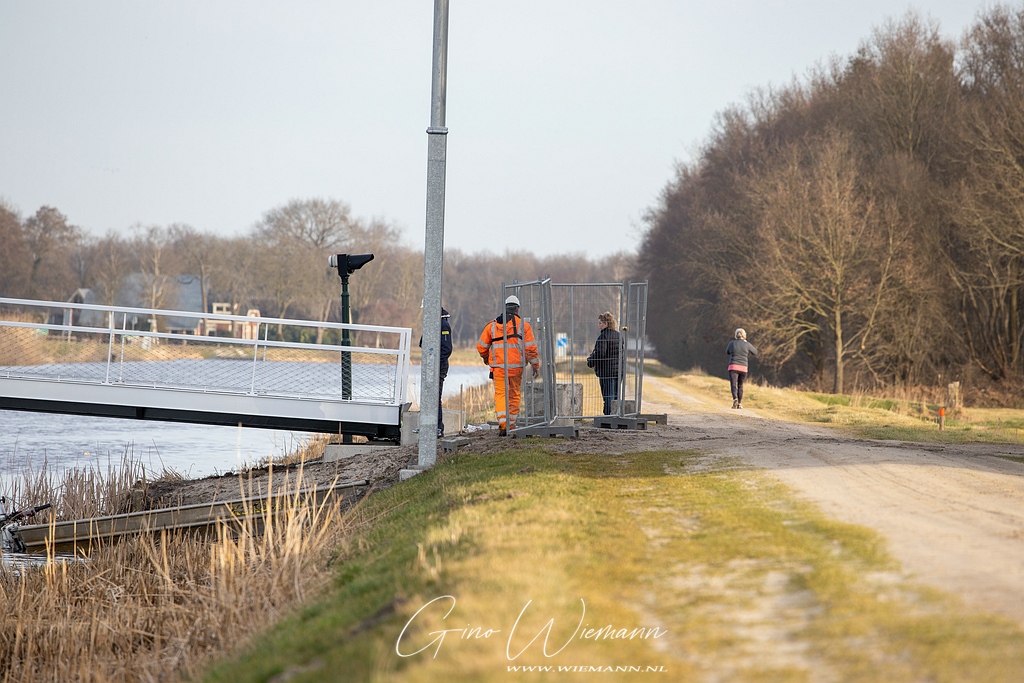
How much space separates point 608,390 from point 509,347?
2.91 m

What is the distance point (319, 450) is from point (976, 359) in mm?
26653

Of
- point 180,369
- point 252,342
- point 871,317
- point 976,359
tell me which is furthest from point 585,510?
point 976,359

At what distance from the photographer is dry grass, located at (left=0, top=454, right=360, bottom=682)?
6664 millimetres

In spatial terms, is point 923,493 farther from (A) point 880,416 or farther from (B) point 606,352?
(A) point 880,416

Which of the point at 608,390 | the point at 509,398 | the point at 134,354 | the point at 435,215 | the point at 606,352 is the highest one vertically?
the point at 435,215

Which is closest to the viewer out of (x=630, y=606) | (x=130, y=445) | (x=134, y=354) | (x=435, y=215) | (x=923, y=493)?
(x=630, y=606)

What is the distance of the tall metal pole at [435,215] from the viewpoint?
10.7 meters

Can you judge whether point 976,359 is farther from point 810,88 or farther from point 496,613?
point 496,613

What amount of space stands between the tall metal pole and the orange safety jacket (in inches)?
89.0

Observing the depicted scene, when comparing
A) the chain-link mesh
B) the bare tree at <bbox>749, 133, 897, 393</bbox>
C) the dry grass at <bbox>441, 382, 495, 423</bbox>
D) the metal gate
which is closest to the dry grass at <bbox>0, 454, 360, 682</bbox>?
the metal gate

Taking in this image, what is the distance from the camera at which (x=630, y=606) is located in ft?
14.9

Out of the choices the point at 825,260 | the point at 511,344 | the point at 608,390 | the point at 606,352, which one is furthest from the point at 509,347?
the point at 825,260

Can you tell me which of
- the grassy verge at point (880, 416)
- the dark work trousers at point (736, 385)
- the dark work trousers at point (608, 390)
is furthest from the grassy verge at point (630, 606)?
the dark work trousers at point (736, 385)

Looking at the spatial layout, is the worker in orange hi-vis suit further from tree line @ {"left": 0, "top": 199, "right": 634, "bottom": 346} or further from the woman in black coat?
tree line @ {"left": 0, "top": 199, "right": 634, "bottom": 346}
